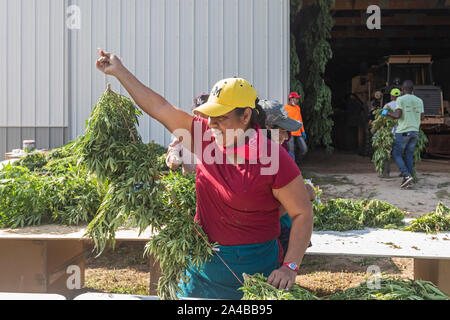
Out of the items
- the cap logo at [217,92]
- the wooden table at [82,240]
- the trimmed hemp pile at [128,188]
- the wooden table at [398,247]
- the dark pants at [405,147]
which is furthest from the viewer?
the dark pants at [405,147]

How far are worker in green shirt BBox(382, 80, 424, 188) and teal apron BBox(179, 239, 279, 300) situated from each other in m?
6.78

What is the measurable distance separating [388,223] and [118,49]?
6.12m

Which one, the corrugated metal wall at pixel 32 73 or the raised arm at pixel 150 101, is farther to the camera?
the corrugated metal wall at pixel 32 73

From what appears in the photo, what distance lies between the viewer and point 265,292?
1786 millimetres

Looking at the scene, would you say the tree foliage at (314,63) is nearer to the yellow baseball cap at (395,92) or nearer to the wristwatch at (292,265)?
the yellow baseball cap at (395,92)

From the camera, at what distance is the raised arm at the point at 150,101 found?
2.20 m

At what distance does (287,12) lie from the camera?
818 cm

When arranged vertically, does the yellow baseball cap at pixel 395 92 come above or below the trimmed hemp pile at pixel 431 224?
above

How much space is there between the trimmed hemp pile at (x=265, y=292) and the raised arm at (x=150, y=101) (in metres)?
0.80

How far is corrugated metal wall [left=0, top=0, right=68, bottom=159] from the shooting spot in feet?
26.8

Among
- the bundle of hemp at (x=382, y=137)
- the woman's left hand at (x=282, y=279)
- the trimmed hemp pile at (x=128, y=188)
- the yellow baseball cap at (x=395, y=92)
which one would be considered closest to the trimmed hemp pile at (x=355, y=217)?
the trimmed hemp pile at (x=128, y=188)

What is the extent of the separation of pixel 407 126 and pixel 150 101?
702 centimetres

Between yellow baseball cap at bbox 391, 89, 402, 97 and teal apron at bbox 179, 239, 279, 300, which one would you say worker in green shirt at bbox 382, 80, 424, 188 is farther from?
teal apron at bbox 179, 239, 279, 300

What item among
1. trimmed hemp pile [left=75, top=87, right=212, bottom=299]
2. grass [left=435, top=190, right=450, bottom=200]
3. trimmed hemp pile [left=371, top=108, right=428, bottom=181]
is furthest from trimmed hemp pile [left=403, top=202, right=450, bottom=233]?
trimmed hemp pile [left=371, top=108, right=428, bottom=181]
